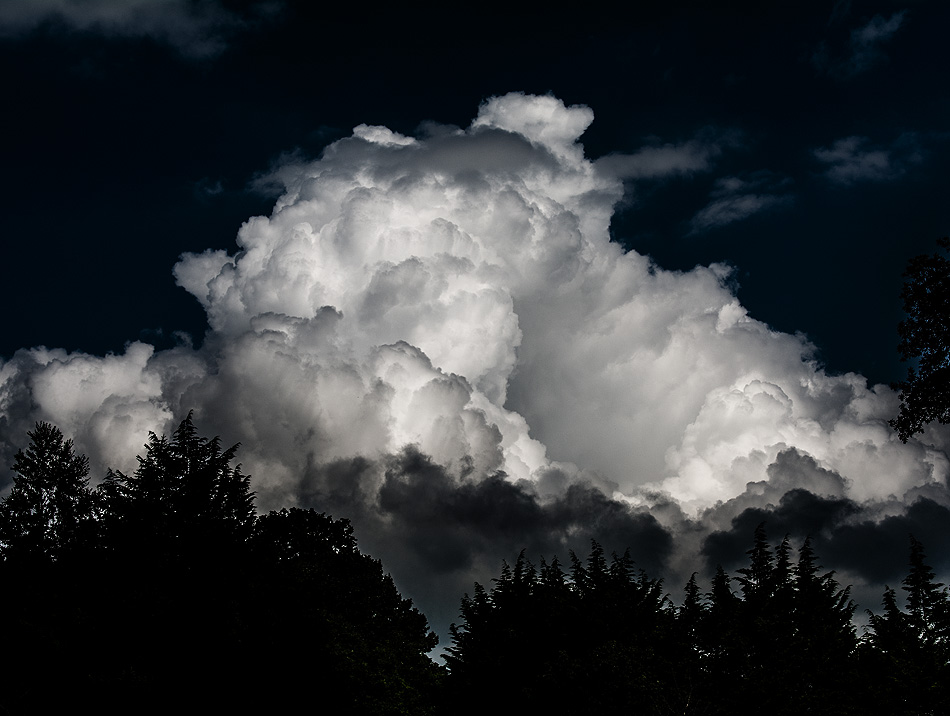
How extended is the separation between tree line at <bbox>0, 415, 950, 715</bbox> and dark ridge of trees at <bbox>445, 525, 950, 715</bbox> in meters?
0.10

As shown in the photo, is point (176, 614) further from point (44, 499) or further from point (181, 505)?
point (44, 499)

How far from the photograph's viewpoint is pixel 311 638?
1601 inches

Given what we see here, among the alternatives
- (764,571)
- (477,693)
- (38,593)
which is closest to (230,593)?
(38,593)

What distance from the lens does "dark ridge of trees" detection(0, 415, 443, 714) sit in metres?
38.7

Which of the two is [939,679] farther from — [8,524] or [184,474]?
[8,524]

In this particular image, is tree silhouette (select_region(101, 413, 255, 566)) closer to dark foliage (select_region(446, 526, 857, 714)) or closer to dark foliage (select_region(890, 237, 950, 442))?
dark foliage (select_region(446, 526, 857, 714))

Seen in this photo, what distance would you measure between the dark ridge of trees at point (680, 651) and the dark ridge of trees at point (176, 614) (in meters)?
7.88

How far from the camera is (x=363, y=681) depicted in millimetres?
43094

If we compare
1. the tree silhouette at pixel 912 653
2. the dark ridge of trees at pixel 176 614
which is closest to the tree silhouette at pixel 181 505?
the dark ridge of trees at pixel 176 614

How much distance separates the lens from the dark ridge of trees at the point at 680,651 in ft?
100

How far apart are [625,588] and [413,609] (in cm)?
5518

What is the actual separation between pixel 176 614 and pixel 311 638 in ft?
22.5

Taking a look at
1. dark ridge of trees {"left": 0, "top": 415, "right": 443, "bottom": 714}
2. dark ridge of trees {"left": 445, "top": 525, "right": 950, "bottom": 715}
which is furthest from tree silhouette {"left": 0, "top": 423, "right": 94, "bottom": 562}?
dark ridge of trees {"left": 445, "top": 525, "right": 950, "bottom": 715}

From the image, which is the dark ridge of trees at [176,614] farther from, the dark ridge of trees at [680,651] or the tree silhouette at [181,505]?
the dark ridge of trees at [680,651]
